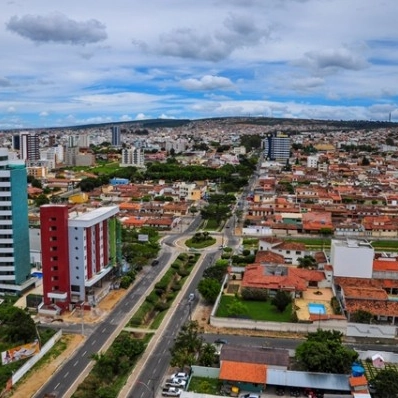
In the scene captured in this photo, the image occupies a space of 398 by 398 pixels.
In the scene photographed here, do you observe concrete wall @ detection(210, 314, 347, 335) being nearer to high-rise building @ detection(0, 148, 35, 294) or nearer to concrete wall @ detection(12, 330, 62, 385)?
concrete wall @ detection(12, 330, 62, 385)

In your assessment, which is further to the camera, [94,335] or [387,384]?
[94,335]

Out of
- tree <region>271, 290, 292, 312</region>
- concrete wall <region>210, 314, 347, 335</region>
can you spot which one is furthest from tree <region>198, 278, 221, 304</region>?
tree <region>271, 290, 292, 312</region>

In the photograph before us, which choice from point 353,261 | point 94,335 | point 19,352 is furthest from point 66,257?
point 353,261

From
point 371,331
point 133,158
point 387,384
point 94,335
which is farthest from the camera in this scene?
point 133,158

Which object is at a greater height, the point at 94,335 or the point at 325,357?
the point at 325,357

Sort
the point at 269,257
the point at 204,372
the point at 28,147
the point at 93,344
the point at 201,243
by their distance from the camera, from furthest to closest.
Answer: the point at 28,147, the point at 201,243, the point at 269,257, the point at 93,344, the point at 204,372

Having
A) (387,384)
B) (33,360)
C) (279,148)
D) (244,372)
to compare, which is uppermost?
(279,148)

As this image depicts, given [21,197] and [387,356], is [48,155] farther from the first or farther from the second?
[387,356]

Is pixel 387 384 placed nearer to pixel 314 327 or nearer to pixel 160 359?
pixel 314 327
